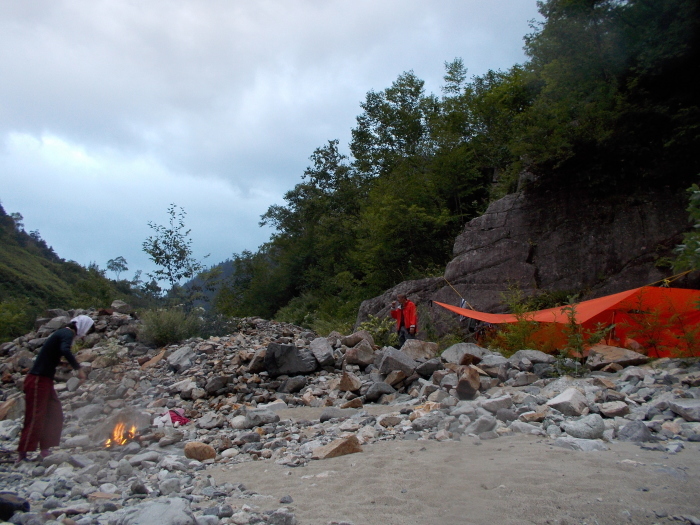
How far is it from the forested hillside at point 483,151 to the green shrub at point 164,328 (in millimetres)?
3377

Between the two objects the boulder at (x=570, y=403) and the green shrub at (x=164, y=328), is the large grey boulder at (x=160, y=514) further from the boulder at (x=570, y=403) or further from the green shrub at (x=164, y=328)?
the green shrub at (x=164, y=328)

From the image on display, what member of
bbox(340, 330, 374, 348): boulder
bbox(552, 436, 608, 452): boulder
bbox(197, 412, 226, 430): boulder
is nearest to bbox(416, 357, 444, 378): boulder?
bbox(340, 330, 374, 348): boulder

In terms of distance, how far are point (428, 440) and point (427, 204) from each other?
16199 millimetres

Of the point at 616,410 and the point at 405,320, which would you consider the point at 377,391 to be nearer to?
the point at 616,410

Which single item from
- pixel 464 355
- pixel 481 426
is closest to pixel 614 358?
pixel 464 355

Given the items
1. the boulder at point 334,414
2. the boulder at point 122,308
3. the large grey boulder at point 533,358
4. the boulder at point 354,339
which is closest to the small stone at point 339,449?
the boulder at point 334,414

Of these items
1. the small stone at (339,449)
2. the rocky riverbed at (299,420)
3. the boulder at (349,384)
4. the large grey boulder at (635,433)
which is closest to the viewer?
the rocky riverbed at (299,420)

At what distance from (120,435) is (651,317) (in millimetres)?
7410

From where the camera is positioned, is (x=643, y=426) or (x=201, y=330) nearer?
(x=643, y=426)

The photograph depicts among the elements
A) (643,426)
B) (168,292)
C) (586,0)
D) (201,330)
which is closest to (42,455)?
(643,426)

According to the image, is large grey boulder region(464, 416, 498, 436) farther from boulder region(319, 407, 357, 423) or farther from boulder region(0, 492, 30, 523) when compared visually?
boulder region(0, 492, 30, 523)

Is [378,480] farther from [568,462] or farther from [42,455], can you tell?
[42,455]

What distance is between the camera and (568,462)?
343 centimetres

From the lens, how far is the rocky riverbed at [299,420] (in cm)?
342
